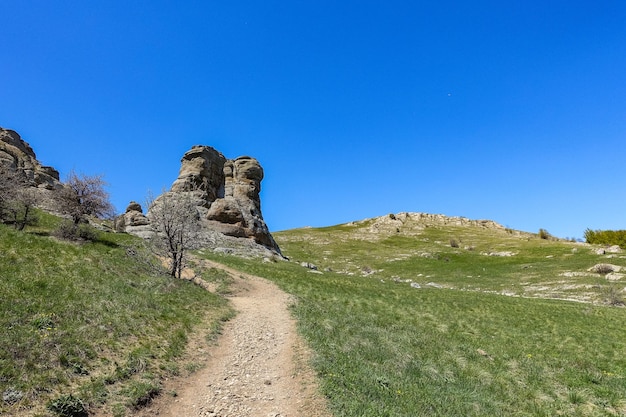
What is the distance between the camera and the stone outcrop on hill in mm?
62781

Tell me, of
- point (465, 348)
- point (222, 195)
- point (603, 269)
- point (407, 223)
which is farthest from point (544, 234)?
point (465, 348)

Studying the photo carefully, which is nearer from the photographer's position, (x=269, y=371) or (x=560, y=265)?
(x=269, y=371)

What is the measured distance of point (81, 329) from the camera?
43.3 ft

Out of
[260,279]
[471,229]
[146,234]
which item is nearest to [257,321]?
[260,279]

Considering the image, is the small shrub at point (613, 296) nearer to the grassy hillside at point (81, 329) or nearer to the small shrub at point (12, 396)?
the grassy hillside at point (81, 329)

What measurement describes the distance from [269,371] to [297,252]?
91085mm

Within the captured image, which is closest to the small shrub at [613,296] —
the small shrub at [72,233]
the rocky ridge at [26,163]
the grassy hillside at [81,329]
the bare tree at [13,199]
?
the grassy hillside at [81,329]

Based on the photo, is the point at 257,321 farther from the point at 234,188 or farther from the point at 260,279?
the point at 234,188

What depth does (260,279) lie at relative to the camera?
122ft

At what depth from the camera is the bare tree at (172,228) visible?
97.1 feet

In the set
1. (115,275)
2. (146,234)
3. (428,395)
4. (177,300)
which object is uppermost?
(146,234)

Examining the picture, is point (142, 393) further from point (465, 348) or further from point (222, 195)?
point (222, 195)

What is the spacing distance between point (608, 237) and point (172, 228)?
453ft

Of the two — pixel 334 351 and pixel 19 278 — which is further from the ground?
pixel 19 278
